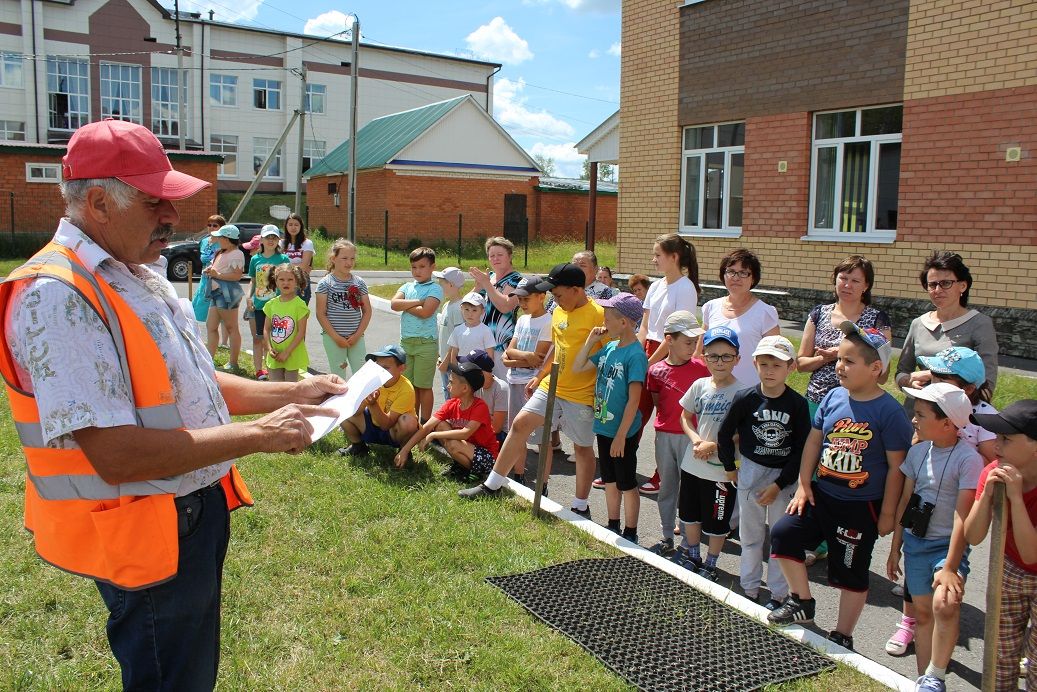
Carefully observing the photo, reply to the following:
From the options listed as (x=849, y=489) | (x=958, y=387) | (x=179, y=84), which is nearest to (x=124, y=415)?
(x=849, y=489)

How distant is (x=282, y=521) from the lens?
5.74 meters

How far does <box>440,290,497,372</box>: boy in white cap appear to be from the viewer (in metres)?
7.57

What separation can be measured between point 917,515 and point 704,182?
41.3 feet

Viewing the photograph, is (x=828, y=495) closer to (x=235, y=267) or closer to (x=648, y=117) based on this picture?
(x=235, y=267)

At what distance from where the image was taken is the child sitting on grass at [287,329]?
28.2 ft

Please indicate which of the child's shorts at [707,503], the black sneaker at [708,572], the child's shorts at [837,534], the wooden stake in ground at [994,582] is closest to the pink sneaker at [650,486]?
the child's shorts at [707,503]

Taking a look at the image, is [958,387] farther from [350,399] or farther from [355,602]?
[355,602]

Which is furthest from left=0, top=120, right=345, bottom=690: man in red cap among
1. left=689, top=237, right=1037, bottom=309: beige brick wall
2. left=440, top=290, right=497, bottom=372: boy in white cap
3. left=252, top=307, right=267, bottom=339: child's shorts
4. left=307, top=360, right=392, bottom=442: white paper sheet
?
left=689, top=237, right=1037, bottom=309: beige brick wall

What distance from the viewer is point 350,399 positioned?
2.88 m

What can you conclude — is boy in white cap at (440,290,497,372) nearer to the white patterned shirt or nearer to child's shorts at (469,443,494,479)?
child's shorts at (469,443,494,479)

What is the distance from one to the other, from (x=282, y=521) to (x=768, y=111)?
11.7m

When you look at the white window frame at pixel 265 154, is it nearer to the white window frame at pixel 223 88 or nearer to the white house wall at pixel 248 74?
the white house wall at pixel 248 74

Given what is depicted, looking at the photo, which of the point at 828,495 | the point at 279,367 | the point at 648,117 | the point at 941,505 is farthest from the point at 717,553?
the point at 648,117

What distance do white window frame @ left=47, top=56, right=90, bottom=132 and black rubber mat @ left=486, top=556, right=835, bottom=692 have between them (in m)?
49.7
